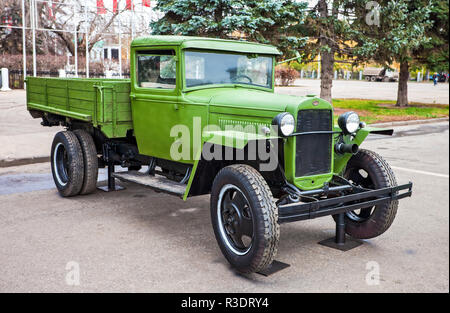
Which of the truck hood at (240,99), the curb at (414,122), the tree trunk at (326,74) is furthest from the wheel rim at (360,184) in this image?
the tree trunk at (326,74)

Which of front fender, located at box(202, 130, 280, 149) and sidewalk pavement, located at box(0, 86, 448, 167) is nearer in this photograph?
front fender, located at box(202, 130, 280, 149)

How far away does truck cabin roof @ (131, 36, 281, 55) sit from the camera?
518 centimetres

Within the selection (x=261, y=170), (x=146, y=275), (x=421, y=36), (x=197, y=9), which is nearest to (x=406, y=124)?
(x=421, y=36)

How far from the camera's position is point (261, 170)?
177 inches

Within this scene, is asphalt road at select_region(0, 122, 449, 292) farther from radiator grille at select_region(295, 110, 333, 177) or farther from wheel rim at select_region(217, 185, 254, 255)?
radiator grille at select_region(295, 110, 333, 177)

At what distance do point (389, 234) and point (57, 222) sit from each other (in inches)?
144

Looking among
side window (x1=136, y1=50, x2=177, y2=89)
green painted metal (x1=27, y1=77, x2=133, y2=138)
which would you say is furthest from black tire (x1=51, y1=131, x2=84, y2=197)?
side window (x1=136, y1=50, x2=177, y2=89)

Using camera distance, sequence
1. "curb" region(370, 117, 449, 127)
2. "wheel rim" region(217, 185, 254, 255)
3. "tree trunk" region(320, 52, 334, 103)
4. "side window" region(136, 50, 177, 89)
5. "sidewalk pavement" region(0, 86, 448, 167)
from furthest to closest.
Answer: "tree trunk" region(320, 52, 334, 103)
"curb" region(370, 117, 449, 127)
"sidewalk pavement" region(0, 86, 448, 167)
"side window" region(136, 50, 177, 89)
"wheel rim" region(217, 185, 254, 255)

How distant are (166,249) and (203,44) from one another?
7.40 feet

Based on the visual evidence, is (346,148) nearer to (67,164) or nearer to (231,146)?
(231,146)

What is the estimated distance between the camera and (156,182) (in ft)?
17.6

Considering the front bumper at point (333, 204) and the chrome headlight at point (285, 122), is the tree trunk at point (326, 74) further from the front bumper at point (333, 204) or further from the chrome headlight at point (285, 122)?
the chrome headlight at point (285, 122)

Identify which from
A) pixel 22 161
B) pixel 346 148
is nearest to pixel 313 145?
pixel 346 148
